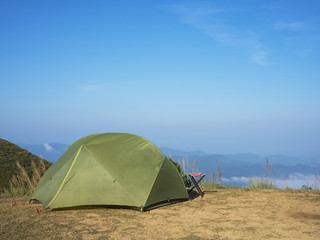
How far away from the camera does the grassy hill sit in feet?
52.3

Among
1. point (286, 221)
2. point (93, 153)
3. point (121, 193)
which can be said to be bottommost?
point (286, 221)

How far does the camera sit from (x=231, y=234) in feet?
21.3

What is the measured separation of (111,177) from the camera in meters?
8.59

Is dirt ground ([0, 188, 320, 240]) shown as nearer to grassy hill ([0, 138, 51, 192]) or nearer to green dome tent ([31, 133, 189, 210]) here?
green dome tent ([31, 133, 189, 210])

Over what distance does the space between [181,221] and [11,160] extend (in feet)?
43.4

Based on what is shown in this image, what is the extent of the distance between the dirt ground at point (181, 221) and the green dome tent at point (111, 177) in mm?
295

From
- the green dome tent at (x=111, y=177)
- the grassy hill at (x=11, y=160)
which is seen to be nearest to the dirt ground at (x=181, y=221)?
the green dome tent at (x=111, y=177)

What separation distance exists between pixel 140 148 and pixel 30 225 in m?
3.62

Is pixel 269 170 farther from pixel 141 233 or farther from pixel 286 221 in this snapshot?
pixel 141 233

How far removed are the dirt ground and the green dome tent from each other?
0.97ft

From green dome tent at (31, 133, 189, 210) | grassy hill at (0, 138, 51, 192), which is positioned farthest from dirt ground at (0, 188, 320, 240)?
grassy hill at (0, 138, 51, 192)

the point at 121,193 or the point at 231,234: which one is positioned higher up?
the point at 121,193

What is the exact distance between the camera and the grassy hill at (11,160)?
1595 centimetres

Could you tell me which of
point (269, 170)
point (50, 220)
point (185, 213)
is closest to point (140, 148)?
point (185, 213)
